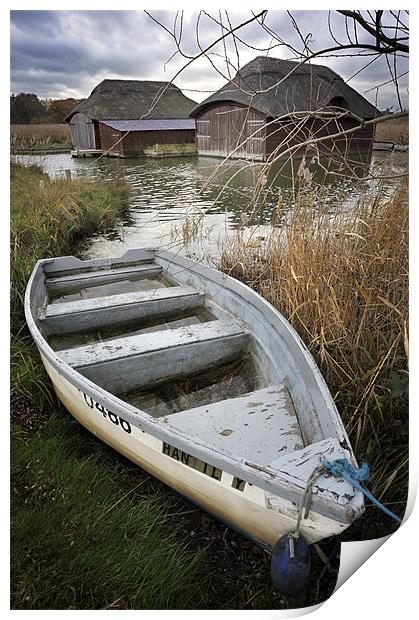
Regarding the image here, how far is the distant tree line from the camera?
1140 mm

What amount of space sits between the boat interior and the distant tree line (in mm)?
712

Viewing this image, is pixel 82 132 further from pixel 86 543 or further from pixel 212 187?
pixel 86 543

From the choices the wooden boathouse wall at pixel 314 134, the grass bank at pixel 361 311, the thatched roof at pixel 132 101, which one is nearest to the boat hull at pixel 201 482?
the grass bank at pixel 361 311

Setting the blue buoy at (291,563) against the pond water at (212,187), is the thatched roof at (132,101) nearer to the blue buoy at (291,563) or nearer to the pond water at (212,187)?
the pond water at (212,187)

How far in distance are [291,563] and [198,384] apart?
2.62ft

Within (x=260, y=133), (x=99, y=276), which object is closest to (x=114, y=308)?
(x=99, y=276)

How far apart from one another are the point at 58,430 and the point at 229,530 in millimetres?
610

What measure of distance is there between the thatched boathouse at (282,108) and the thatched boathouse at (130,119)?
0.24 feet

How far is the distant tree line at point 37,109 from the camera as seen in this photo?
114 centimetres

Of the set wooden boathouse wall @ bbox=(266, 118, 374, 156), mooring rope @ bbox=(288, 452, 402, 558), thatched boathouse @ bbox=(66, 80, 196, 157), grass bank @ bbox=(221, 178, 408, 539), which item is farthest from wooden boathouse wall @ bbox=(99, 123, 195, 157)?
mooring rope @ bbox=(288, 452, 402, 558)

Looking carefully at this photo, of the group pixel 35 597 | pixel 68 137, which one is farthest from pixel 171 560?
pixel 68 137

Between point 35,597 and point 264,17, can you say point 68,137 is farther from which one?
point 35,597

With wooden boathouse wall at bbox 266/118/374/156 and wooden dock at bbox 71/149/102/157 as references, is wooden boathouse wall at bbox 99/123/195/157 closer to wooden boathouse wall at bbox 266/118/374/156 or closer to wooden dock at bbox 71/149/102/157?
wooden dock at bbox 71/149/102/157

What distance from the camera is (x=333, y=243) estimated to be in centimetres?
153
